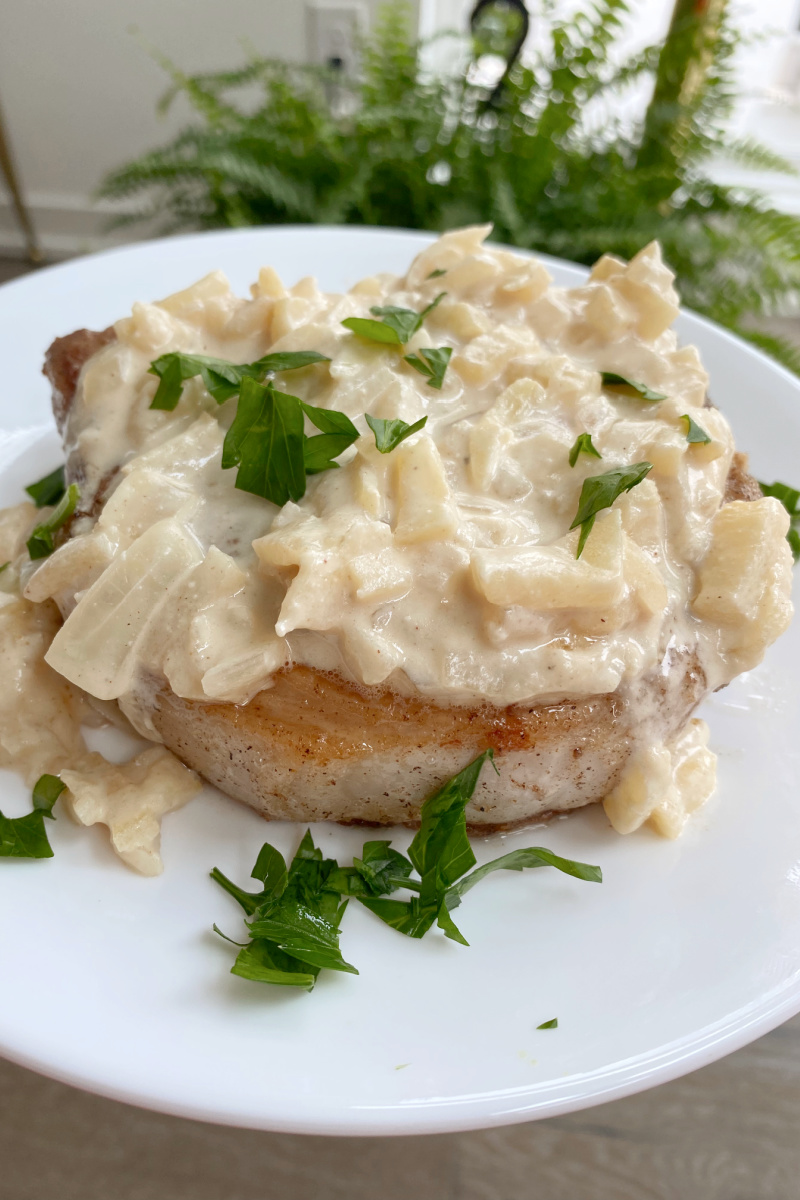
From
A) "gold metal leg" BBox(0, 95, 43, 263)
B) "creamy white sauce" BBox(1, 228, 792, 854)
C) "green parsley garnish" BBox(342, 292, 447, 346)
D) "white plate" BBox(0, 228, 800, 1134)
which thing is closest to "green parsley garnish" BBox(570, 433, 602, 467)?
"creamy white sauce" BBox(1, 228, 792, 854)

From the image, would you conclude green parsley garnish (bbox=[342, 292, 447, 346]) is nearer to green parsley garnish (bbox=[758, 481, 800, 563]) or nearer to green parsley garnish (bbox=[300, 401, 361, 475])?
green parsley garnish (bbox=[300, 401, 361, 475])

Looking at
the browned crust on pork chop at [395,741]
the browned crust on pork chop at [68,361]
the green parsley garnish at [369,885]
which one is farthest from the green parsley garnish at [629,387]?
the browned crust on pork chop at [68,361]

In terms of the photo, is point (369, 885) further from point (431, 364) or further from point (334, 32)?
point (334, 32)

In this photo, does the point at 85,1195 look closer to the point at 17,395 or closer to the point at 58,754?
the point at 58,754

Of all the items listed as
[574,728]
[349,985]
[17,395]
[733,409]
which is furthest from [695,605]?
[17,395]

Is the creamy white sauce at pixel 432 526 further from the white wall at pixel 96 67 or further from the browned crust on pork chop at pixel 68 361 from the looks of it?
the white wall at pixel 96 67

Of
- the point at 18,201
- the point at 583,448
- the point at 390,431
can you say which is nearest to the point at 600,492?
the point at 583,448
